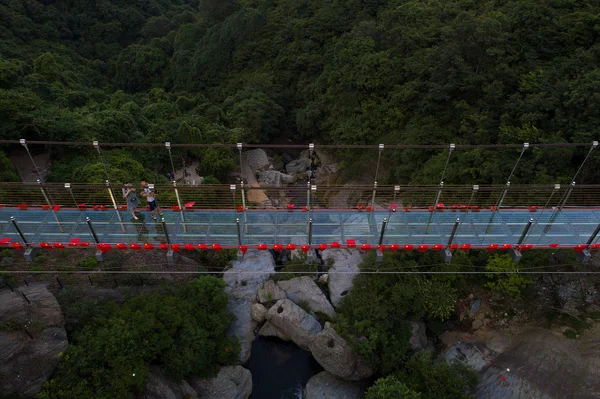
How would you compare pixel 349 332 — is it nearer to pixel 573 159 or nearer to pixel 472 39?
pixel 573 159

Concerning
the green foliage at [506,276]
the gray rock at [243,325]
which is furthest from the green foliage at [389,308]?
the gray rock at [243,325]

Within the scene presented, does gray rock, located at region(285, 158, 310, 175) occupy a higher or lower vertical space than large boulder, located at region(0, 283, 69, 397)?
lower

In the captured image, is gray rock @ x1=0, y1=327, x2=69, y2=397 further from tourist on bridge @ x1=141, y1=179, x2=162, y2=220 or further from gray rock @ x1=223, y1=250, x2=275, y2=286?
gray rock @ x1=223, y1=250, x2=275, y2=286

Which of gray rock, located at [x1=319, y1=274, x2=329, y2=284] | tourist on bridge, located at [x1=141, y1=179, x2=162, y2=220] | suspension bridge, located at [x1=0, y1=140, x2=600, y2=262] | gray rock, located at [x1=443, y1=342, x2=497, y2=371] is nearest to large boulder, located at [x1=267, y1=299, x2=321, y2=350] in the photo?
gray rock, located at [x1=319, y1=274, x2=329, y2=284]

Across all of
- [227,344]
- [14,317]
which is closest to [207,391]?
[227,344]

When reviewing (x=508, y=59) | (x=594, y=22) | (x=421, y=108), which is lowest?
(x=421, y=108)

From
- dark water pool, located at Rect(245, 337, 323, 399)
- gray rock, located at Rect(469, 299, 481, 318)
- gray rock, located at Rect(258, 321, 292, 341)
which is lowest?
dark water pool, located at Rect(245, 337, 323, 399)

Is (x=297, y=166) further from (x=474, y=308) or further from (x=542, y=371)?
(x=542, y=371)
